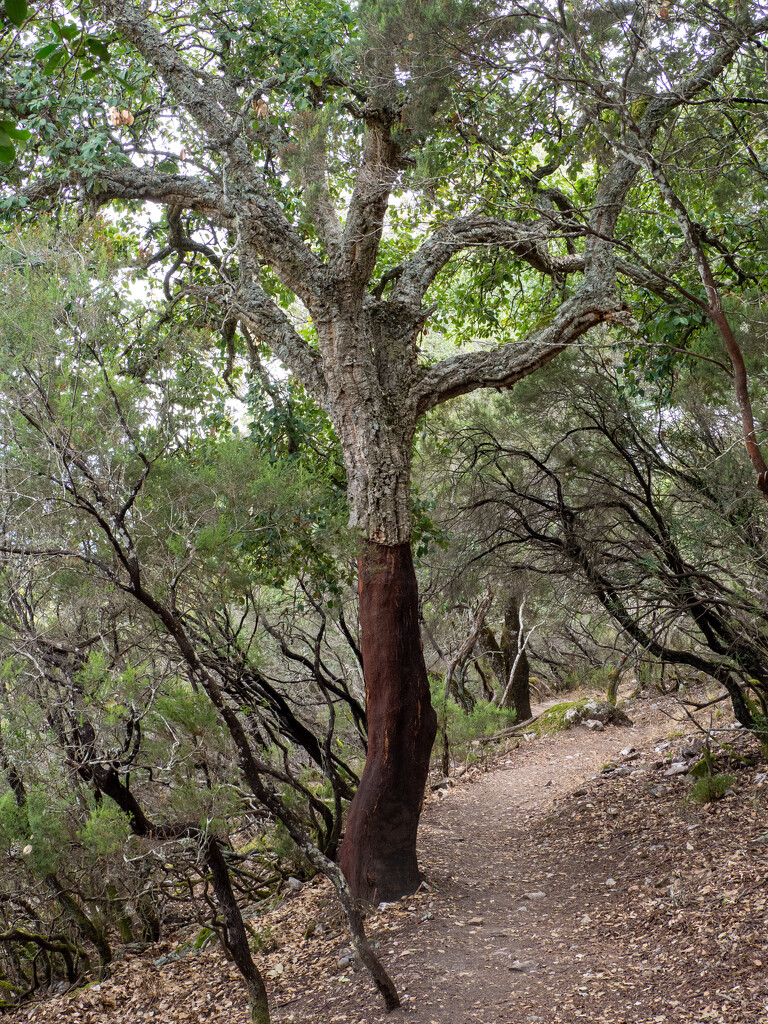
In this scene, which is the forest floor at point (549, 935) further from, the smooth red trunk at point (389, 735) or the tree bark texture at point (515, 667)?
the tree bark texture at point (515, 667)

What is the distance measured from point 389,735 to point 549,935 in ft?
5.64

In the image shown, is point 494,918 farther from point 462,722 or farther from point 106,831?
point 462,722

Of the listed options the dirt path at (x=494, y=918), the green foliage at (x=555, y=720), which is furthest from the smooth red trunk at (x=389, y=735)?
the green foliage at (x=555, y=720)

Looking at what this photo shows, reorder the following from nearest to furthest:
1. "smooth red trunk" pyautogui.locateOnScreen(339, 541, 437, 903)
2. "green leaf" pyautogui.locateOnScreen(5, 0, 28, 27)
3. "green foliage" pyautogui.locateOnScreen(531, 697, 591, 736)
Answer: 1. "green leaf" pyautogui.locateOnScreen(5, 0, 28, 27)
2. "smooth red trunk" pyautogui.locateOnScreen(339, 541, 437, 903)
3. "green foliage" pyautogui.locateOnScreen(531, 697, 591, 736)

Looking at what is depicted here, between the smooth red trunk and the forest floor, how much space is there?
293mm

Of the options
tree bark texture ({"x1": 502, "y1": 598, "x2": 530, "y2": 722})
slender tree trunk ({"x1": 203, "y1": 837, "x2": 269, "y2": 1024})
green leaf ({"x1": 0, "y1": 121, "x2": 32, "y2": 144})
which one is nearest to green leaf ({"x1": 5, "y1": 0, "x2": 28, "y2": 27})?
green leaf ({"x1": 0, "y1": 121, "x2": 32, "y2": 144})

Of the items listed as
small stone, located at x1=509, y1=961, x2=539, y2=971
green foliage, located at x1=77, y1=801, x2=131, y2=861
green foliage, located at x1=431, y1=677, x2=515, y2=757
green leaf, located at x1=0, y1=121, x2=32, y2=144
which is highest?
green leaf, located at x1=0, y1=121, x2=32, y2=144

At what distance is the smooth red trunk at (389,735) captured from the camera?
5.59 metres

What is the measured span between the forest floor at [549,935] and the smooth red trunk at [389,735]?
0.96ft

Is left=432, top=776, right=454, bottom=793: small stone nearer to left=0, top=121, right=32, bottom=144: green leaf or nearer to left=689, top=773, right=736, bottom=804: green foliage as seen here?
left=689, top=773, right=736, bottom=804: green foliage

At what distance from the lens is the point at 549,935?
4.95m

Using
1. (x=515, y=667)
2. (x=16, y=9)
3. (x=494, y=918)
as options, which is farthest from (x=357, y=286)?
(x=515, y=667)

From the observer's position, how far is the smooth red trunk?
5.59 m

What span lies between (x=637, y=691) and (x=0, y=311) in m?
13.4
